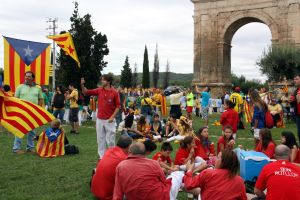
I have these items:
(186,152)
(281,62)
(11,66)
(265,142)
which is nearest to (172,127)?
(11,66)

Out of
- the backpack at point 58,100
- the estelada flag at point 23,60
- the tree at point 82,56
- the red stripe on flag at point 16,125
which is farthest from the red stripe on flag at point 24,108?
the tree at point 82,56

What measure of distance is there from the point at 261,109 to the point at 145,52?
60.4m

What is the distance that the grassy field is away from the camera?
6.39 meters

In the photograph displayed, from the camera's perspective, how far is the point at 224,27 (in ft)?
102

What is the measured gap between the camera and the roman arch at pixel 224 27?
93.6 ft

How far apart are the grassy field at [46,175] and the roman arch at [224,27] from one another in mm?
19891

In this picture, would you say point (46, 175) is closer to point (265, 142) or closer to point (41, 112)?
point (41, 112)

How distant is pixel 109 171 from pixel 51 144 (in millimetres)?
4725

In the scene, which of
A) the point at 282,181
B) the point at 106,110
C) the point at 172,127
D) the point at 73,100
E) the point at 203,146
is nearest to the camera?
the point at 282,181

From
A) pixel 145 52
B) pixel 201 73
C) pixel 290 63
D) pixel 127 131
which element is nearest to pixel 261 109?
pixel 127 131

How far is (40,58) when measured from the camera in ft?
35.4

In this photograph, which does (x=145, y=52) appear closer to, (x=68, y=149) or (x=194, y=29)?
(x=194, y=29)

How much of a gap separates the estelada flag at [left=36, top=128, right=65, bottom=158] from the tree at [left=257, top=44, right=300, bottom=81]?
18.6 m

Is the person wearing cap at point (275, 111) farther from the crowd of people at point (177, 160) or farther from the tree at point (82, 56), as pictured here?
the tree at point (82, 56)
